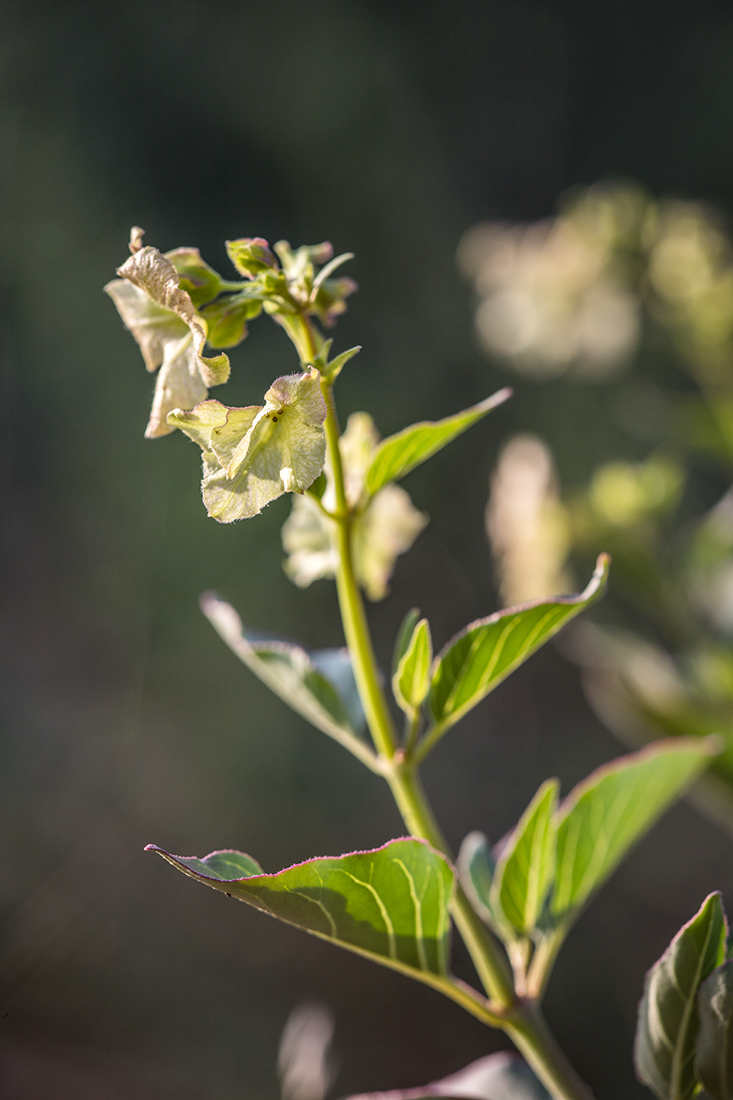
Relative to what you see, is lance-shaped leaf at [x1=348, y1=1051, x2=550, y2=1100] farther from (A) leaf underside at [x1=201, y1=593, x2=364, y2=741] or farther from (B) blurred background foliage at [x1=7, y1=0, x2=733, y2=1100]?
(B) blurred background foliage at [x1=7, y1=0, x2=733, y2=1100]

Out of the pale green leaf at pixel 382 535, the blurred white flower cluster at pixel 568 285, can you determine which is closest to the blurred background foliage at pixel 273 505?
the blurred white flower cluster at pixel 568 285

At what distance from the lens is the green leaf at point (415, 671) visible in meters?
0.31

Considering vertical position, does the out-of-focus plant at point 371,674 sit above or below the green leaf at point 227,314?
below

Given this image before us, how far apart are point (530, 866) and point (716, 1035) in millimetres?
84

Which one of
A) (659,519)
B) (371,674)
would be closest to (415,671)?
(371,674)

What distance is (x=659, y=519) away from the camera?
0.83 metres

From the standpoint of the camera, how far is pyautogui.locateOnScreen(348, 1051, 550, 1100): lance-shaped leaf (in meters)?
0.33

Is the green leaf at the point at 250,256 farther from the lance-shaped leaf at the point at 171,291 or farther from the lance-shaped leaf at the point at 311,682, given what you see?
the lance-shaped leaf at the point at 311,682

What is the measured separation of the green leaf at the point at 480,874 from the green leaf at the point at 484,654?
0.09 m

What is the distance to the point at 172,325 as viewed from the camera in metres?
0.31

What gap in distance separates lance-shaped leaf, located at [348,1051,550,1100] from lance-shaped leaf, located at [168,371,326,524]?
0.76 feet

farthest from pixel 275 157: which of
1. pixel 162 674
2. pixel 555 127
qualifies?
pixel 162 674

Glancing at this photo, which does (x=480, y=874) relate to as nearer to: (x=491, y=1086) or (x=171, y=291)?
(x=491, y=1086)

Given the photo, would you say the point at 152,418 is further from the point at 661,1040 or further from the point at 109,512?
the point at 109,512
